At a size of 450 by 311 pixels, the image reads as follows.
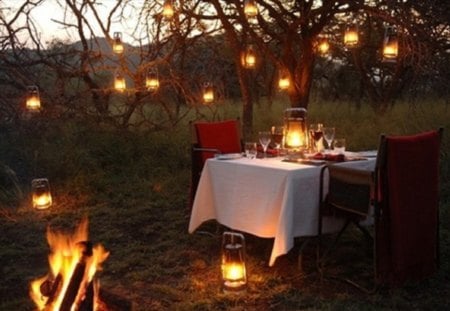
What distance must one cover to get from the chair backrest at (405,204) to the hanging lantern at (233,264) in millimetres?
769

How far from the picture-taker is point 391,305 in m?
3.19

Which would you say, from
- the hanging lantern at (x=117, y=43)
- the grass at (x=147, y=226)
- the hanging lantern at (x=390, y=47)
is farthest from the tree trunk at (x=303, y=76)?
the hanging lantern at (x=390, y=47)

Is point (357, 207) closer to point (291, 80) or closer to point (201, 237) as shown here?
point (201, 237)

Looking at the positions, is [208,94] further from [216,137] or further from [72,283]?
[72,283]

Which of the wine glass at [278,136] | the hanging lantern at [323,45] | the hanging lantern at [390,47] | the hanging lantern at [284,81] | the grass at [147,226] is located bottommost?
the grass at [147,226]

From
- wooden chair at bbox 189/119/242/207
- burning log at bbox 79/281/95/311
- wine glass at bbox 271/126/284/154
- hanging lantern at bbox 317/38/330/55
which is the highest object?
hanging lantern at bbox 317/38/330/55

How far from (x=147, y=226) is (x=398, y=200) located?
8.22 feet

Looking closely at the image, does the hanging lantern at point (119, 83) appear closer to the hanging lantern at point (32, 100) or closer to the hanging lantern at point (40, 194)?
the hanging lantern at point (32, 100)

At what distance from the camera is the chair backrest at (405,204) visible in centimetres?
321

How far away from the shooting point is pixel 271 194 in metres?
3.69

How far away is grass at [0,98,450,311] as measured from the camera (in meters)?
3.36

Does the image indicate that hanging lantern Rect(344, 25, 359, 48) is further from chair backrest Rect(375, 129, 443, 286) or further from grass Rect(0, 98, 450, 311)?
chair backrest Rect(375, 129, 443, 286)

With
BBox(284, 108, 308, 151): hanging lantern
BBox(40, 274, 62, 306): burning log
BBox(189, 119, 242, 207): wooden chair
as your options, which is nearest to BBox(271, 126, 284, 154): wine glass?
BBox(284, 108, 308, 151): hanging lantern

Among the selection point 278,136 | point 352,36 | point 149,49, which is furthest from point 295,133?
point 149,49
